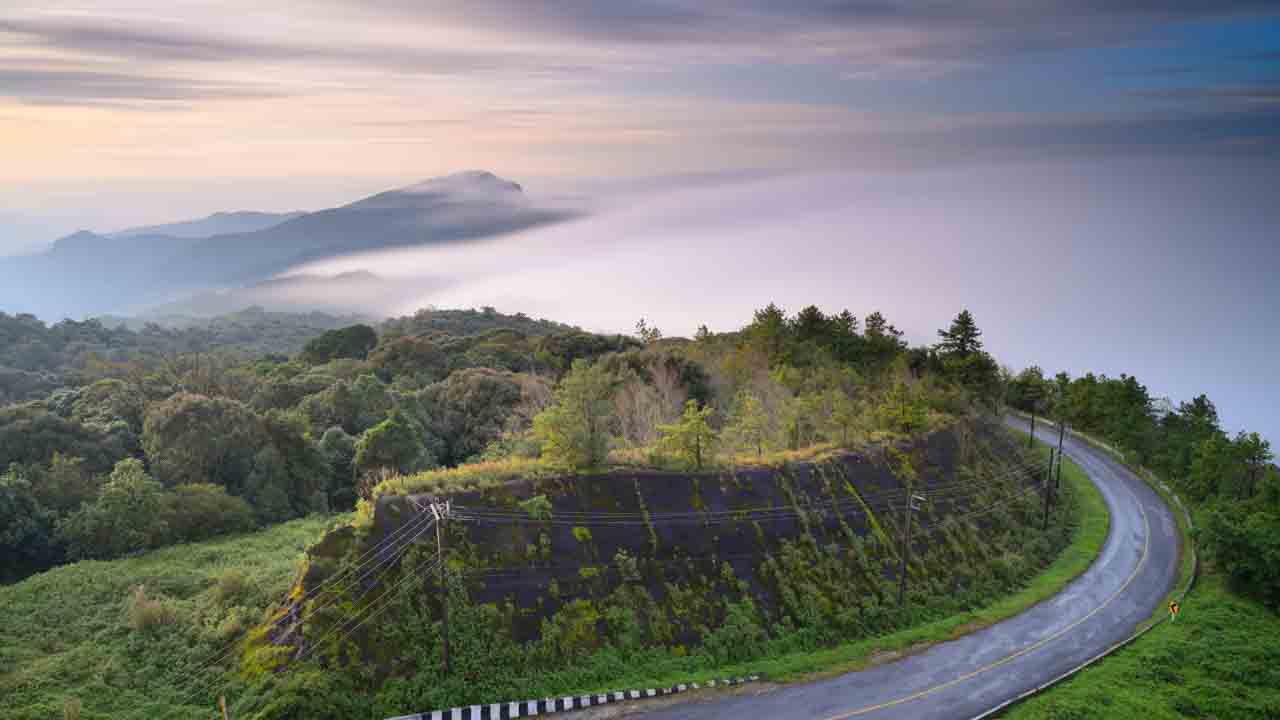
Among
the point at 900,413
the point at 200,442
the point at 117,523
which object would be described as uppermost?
the point at 900,413

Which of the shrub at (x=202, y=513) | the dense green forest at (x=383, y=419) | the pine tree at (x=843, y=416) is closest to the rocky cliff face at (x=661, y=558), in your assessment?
the pine tree at (x=843, y=416)

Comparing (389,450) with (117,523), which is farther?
(389,450)

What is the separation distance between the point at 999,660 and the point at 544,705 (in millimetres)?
15064

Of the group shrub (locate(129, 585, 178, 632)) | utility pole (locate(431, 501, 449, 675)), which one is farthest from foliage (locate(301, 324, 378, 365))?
utility pole (locate(431, 501, 449, 675))

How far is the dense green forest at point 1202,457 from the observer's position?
32312 mm

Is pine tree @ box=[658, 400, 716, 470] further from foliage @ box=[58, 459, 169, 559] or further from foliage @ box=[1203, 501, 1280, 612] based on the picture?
foliage @ box=[1203, 501, 1280, 612]

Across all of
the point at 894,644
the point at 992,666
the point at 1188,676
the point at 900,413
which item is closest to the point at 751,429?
the point at 900,413

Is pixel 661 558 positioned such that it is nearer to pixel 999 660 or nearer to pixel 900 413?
pixel 999 660

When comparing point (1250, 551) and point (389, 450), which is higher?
point (389, 450)

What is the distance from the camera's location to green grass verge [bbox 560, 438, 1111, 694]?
74.4ft

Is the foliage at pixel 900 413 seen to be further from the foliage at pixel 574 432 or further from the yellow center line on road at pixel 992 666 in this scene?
the foliage at pixel 574 432

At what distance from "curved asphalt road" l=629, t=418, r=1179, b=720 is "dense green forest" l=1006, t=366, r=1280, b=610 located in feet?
9.64

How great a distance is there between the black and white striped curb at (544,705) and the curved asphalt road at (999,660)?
27.3 inches

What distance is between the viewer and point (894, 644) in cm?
2534
